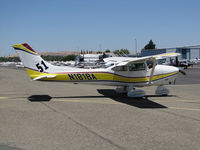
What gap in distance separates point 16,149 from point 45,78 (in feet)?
21.2

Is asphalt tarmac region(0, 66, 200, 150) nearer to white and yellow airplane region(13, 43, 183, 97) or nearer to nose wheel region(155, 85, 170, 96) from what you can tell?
white and yellow airplane region(13, 43, 183, 97)

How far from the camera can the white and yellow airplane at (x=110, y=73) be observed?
36.0ft

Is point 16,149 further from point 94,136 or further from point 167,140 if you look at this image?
point 167,140

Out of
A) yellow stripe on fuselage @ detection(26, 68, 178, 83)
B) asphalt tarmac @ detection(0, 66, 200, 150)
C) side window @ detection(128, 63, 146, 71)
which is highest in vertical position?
side window @ detection(128, 63, 146, 71)

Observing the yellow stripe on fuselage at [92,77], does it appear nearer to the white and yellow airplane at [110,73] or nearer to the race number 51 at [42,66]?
the white and yellow airplane at [110,73]

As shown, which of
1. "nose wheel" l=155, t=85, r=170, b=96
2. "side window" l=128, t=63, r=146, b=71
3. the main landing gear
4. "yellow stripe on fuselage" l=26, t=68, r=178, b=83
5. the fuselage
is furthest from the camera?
"nose wheel" l=155, t=85, r=170, b=96

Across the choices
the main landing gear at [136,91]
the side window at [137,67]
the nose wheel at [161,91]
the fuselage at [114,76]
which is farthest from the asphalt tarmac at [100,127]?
the side window at [137,67]

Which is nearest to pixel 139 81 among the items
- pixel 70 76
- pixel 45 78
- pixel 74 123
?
pixel 70 76

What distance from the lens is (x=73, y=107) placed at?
9.25 metres

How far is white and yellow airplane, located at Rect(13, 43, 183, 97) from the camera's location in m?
11.0

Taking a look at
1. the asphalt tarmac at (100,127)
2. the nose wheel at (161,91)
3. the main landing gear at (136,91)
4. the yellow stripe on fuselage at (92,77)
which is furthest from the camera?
the nose wheel at (161,91)

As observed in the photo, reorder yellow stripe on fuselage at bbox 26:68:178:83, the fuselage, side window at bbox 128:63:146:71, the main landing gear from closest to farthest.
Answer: yellow stripe on fuselage at bbox 26:68:178:83 → the fuselage → the main landing gear → side window at bbox 128:63:146:71

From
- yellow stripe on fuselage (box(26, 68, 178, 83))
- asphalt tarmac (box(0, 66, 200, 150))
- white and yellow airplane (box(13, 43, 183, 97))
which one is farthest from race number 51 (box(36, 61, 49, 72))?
asphalt tarmac (box(0, 66, 200, 150))

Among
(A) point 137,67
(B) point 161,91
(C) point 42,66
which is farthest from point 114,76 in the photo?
(C) point 42,66
